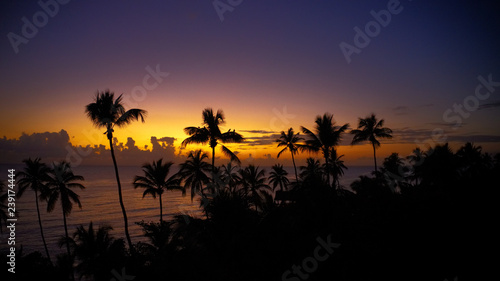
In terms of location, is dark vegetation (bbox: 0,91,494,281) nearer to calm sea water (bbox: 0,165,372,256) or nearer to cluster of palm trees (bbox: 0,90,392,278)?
cluster of palm trees (bbox: 0,90,392,278)

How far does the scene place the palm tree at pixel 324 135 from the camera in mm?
24578

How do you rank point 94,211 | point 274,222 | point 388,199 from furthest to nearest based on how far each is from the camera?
point 94,211
point 274,222
point 388,199

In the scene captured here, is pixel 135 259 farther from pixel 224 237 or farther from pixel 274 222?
pixel 274 222

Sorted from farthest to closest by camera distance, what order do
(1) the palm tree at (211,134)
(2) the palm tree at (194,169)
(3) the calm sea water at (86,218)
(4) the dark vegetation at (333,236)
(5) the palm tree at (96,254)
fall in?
1. (3) the calm sea water at (86,218)
2. (2) the palm tree at (194,169)
3. (1) the palm tree at (211,134)
4. (5) the palm tree at (96,254)
5. (4) the dark vegetation at (333,236)

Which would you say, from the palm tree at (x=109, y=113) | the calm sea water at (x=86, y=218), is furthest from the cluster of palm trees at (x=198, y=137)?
the calm sea water at (x=86, y=218)

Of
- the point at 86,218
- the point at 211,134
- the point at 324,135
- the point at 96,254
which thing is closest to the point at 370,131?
the point at 324,135

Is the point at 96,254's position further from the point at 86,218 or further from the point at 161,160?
the point at 86,218

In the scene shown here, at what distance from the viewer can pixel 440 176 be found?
76.9ft

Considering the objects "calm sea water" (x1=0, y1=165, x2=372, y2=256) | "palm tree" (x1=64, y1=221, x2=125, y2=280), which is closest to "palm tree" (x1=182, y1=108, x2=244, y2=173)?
"palm tree" (x1=64, y1=221, x2=125, y2=280)

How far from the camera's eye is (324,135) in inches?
980

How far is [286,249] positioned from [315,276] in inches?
64.3

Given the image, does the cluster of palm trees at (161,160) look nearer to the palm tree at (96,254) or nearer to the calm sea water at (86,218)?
the palm tree at (96,254)

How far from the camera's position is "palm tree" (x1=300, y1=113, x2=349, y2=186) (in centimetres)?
2458

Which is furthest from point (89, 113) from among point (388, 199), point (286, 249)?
point (388, 199)
